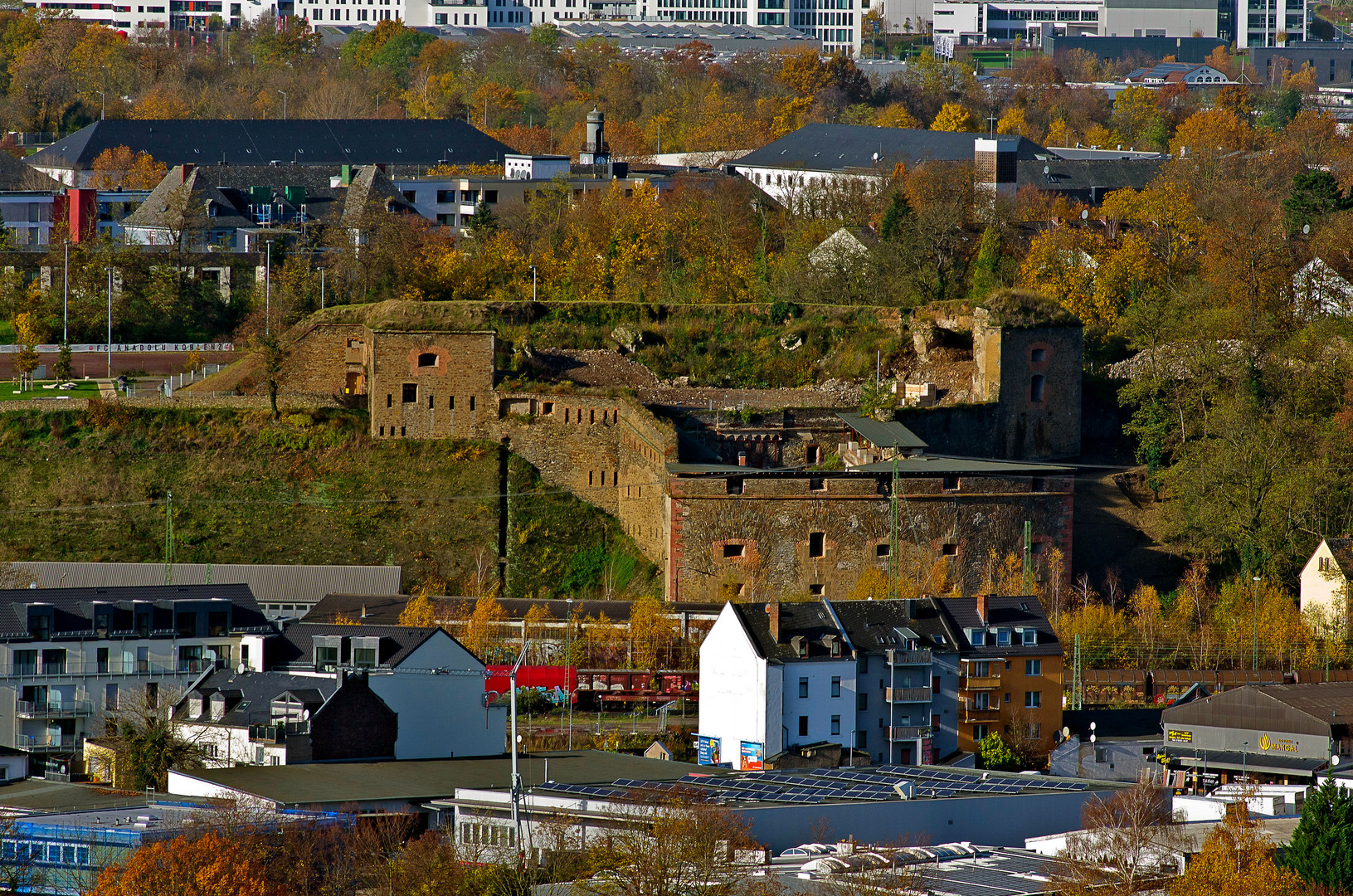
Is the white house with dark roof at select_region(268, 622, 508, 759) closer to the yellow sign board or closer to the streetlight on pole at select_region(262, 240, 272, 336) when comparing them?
the yellow sign board

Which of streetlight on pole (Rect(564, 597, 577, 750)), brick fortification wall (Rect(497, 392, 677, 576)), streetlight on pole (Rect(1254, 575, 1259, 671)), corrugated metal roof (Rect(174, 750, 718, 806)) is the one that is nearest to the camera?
corrugated metal roof (Rect(174, 750, 718, 806))

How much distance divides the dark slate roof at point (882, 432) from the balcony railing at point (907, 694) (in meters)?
11.2

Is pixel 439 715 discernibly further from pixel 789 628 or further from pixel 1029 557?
pixel 1029 557

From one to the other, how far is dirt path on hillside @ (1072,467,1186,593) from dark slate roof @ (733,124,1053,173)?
40584 millimetres

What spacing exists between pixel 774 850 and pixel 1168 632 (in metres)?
21.2

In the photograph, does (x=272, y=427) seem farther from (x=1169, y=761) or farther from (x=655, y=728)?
(x=1169, y=761)

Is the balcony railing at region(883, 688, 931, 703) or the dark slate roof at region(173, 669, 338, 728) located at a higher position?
the dark slate roof at region(173, 669, 338, 728)

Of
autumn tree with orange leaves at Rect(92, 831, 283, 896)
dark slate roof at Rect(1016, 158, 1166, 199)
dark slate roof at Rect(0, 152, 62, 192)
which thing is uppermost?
dark slate roof at Rect(1016, 158, 1166, 199)

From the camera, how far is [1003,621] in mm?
47406

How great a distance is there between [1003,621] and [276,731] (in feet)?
46.3

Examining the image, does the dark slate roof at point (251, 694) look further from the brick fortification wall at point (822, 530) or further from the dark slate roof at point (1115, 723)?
the dark slate roof at point (1115, 723)

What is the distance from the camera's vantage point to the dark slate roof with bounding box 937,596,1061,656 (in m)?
46.6

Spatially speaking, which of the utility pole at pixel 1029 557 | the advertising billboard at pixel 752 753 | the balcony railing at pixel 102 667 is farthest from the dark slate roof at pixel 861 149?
the advertising billboard at pixel 752 753

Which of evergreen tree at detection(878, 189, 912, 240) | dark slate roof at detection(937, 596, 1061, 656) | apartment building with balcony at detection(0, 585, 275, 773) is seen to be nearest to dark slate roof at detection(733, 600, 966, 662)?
dark slate roof at detection(937, 596, 1061, 656)
